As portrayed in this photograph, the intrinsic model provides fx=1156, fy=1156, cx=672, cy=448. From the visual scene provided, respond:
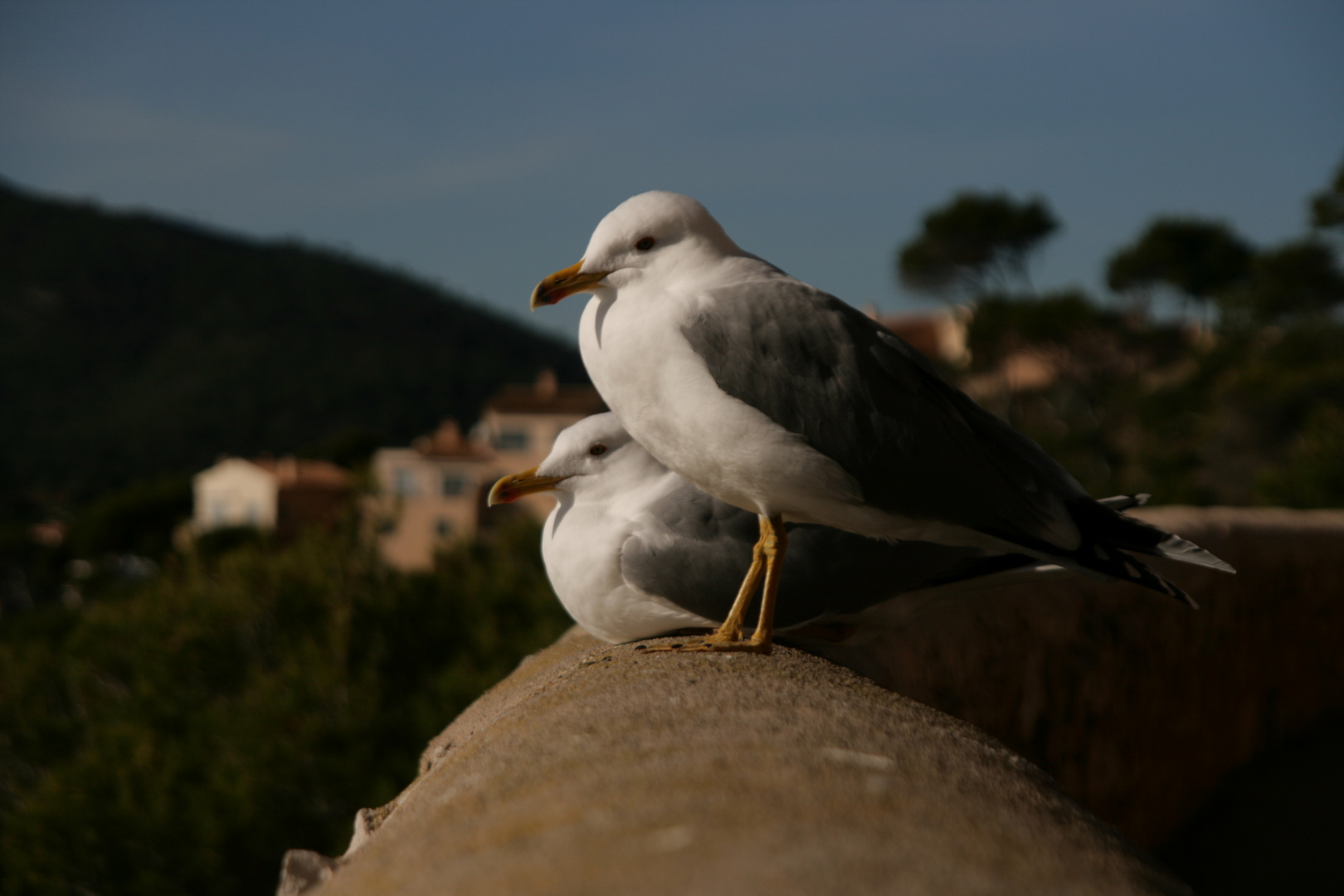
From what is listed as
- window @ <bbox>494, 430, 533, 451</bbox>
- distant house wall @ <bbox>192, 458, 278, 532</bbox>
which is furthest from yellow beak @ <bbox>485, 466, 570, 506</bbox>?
distant house wall @ <bbox>192, 458, 278, 532</bbox>

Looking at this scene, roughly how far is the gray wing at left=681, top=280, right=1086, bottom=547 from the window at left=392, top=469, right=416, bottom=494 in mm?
44241

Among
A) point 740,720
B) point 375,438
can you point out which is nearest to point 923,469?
point 740,720

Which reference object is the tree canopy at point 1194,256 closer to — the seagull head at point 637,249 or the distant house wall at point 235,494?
the distant house wall at point 235,494

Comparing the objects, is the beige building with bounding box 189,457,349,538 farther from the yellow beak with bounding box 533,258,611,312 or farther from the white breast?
the yellow beak with bounding box 533,258,611,312

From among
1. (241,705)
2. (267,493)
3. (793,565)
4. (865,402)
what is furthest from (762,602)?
(267,493)

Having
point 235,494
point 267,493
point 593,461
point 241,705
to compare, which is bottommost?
point 235,494

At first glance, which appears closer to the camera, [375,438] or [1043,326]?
[1043,326]

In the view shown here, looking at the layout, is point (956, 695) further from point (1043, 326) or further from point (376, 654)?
point (1043, 326)

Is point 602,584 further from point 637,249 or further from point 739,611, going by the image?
point 637,249

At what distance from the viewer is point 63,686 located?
1066cm

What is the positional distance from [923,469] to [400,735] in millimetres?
6983

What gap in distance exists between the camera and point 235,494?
54.7m

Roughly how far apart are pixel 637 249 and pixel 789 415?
1.68ft

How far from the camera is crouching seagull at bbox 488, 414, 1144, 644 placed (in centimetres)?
275
